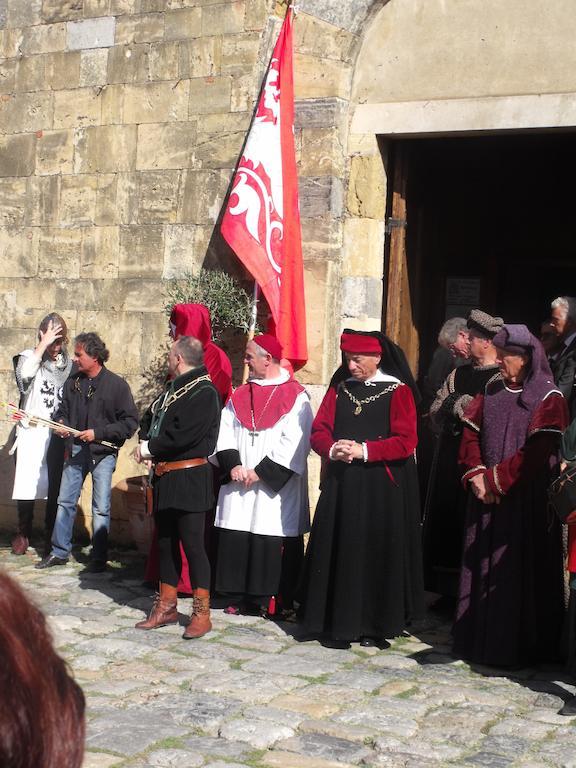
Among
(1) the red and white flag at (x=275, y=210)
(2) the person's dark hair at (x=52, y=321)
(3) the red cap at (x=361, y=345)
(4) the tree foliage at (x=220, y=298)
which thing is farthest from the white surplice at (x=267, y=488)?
(2) the person's dark hair at (x=52, y=321)

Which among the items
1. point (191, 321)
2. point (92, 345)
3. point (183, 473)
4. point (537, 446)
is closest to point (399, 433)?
point (537, 446)

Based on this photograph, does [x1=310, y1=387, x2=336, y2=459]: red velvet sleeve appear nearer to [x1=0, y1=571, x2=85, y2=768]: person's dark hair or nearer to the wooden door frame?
the wooden door frame

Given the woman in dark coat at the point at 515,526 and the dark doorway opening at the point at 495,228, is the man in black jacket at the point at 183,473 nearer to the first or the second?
the woman in dark coat at the point at 515,526

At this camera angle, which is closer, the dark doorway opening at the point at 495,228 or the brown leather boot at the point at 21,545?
the brown leather boot at the point at 21,545

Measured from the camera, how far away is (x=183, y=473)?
6.39 meters

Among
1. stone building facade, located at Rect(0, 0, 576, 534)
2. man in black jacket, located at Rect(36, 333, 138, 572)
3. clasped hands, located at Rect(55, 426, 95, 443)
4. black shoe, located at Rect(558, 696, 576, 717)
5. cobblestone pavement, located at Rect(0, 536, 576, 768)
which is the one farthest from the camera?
man in black jacket, located at Rect(36, 333, 138, 572)

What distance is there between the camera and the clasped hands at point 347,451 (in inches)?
244

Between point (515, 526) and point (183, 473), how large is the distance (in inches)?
72.2

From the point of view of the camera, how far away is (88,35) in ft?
29.2

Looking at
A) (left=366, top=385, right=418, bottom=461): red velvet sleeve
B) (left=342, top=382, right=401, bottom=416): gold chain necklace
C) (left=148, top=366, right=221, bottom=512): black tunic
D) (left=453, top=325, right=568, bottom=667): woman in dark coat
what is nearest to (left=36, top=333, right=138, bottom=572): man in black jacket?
(left=148, top=366, right=221, bottom=512): black tunic

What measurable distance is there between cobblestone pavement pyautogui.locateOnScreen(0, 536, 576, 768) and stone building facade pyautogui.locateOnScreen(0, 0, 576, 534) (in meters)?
2.40

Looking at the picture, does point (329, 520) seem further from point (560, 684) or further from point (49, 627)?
point (49, 627)

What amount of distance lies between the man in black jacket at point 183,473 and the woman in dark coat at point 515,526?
56.6 inches

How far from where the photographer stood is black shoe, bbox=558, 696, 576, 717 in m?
5.13
